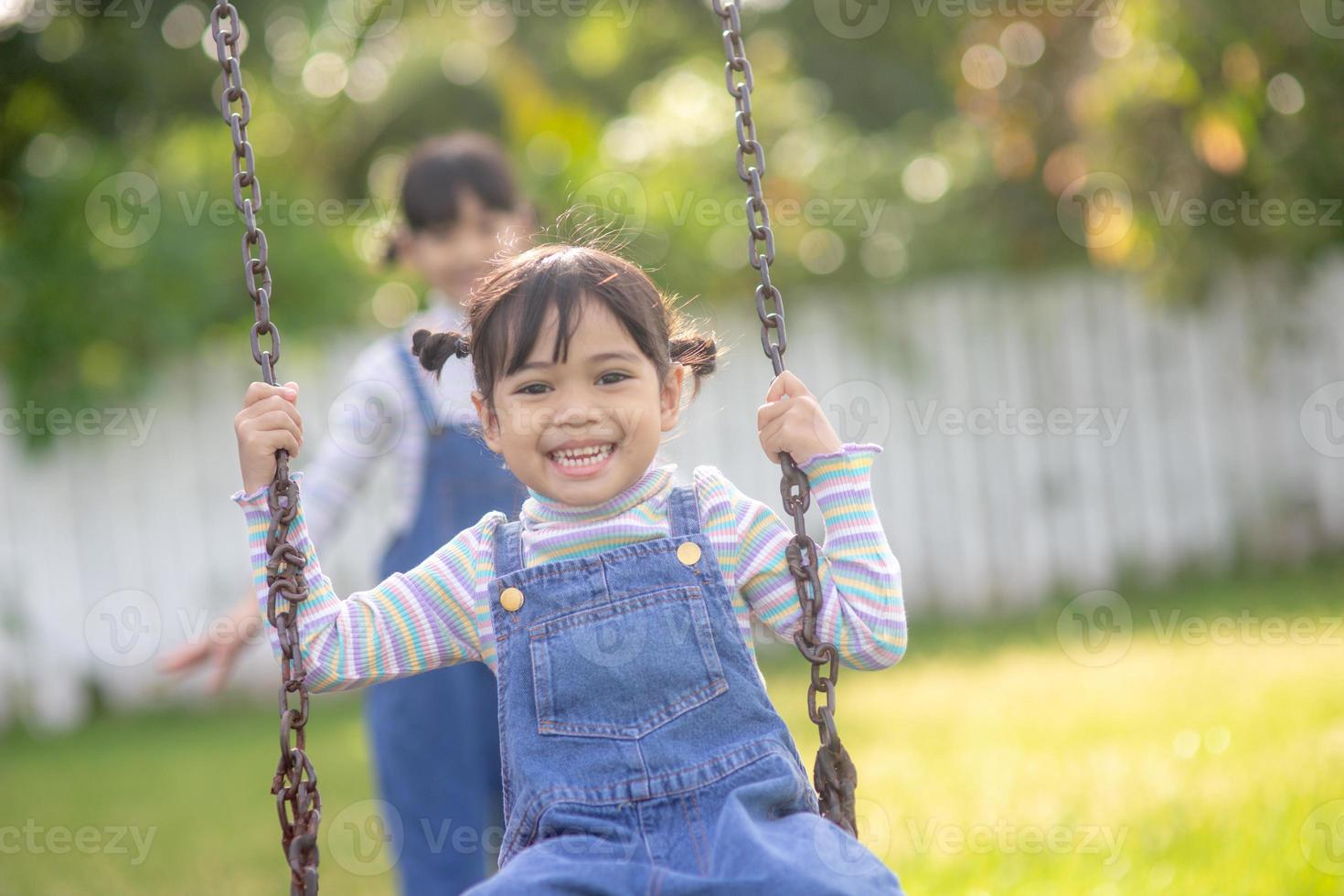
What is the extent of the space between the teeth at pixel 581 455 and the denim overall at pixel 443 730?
95 centimetres

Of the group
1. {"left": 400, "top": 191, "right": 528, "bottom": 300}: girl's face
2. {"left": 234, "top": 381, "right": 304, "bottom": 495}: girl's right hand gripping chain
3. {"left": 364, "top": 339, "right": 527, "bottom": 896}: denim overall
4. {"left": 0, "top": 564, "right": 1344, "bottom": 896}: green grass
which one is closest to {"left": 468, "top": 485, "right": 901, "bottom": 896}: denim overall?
{"left": 234, "top": 381, "right": 304, "bottom": 495}: girl's right hand gripping chain

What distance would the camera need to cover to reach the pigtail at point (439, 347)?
235 cm

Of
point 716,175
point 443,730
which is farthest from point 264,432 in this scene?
point 716,175

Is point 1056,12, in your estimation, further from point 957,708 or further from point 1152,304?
point 957,708

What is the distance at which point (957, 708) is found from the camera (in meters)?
5.66

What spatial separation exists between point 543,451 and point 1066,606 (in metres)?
6.13

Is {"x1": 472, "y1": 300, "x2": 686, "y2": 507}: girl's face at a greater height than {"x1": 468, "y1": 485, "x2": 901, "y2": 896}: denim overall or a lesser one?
greater

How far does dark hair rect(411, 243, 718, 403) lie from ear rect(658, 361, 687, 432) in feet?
0.07

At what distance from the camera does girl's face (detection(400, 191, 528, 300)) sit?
3.25 m

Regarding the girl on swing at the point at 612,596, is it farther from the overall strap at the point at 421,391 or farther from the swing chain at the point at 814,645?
the overall strap at the point at 421,391

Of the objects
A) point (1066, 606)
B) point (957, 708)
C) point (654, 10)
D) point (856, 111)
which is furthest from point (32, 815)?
point (856, 111)

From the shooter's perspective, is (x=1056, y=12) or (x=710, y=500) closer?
(x=710, y=500)

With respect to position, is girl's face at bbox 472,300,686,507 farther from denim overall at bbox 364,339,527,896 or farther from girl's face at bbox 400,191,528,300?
girl's face at bbox 400,191,528,300

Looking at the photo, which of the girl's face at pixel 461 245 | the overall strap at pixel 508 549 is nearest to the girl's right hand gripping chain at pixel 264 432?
the overall strap at pixel 508 549
